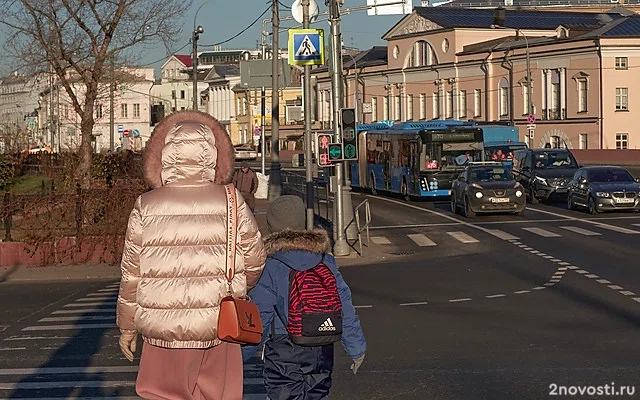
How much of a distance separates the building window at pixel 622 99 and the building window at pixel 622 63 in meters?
1.64

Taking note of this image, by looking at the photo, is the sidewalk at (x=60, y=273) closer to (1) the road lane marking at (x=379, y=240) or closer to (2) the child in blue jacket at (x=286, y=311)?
(1) the road lane marking at (x=379, y=240)

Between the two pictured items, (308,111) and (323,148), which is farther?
(308,111)

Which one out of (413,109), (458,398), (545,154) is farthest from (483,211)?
(413,109)

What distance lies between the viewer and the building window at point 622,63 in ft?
269

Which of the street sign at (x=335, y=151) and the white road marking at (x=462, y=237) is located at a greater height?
the street sign at (x=335, y=151)

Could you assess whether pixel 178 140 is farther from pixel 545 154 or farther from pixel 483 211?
pixel 545 154


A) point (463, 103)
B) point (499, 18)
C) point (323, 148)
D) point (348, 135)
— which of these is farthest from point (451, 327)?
point (499, 18)

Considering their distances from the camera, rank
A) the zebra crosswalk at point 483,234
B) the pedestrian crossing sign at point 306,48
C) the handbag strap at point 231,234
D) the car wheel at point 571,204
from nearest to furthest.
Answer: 1. the handbag strap at point 231,234
2. the pedestrian crossing sign at point 306,48
3. the zebra crosswalk at point 483,234
4. the car wheel at point 571,204

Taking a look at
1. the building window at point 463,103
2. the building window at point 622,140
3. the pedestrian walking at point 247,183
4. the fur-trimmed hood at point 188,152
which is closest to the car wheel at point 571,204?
the pedestrian walking at point 247,183

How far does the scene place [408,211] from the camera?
39031 millimetres

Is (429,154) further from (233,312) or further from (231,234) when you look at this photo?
(233,312)

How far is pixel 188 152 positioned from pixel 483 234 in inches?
946

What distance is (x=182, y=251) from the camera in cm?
555

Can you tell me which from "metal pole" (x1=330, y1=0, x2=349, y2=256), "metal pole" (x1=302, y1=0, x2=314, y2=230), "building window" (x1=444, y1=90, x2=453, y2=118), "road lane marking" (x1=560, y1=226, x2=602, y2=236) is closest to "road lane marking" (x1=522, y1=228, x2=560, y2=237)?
"road lane marking" (x1=560, y1=226, x2=602, y2=236)
